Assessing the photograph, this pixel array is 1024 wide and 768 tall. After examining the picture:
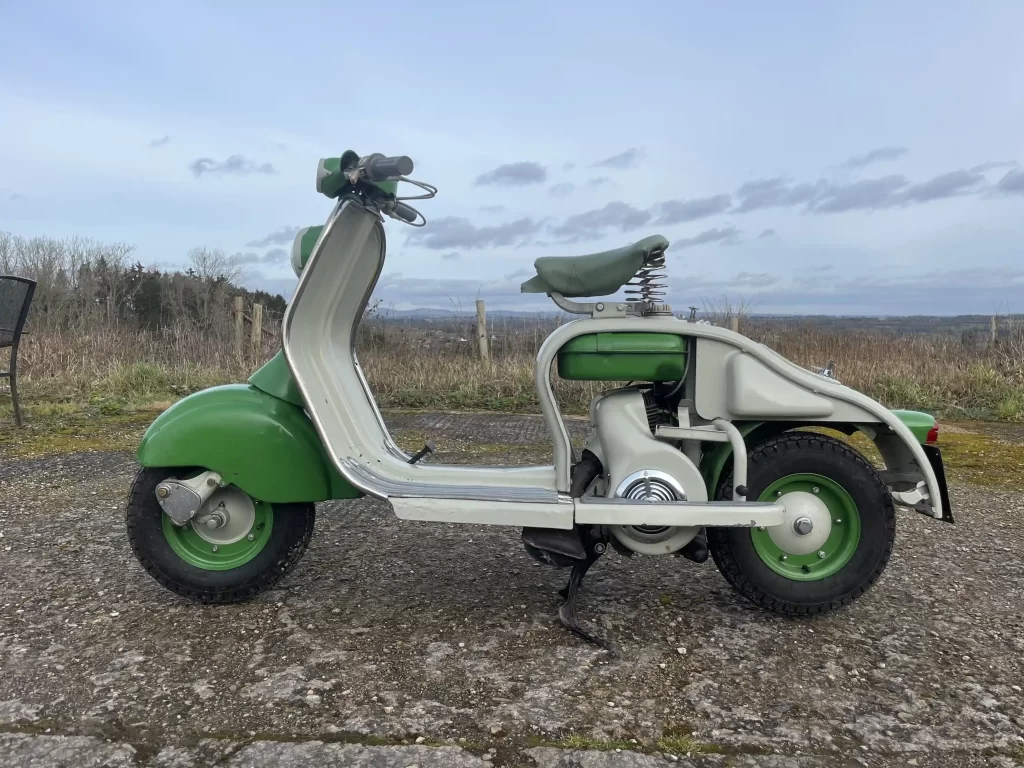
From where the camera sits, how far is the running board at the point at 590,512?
2.43 m

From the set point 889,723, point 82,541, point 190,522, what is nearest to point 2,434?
point 82,541

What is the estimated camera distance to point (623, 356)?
2602mm

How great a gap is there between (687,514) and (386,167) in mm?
1578

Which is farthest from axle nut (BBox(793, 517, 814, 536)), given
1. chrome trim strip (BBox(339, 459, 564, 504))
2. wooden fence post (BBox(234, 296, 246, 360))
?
wooden fence post (BBox(234, 296, 246, 360))

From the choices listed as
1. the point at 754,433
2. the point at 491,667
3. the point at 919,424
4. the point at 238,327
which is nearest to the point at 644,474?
the point at 754,433

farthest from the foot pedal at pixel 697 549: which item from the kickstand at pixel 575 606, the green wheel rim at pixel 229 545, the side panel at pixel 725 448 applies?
the green wheel rim at pixel 229 545

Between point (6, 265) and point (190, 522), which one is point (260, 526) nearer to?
point (190, 522)

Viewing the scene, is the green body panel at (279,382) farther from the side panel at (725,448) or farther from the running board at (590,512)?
the side panel at (725,448)

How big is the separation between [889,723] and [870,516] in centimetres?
76

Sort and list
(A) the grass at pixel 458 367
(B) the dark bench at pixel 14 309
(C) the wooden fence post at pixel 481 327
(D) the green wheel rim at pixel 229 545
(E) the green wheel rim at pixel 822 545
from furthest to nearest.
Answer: (C) the wooden fence post at pixel 481 327 → (A) the grass at pixel 458 367 → (B) the dark bench at pixel 14 309 → (D) the green wheel rim at pixel 229 545 → (E) the green wheel rim at pixel 822 545

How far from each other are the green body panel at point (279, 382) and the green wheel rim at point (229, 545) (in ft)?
1.35

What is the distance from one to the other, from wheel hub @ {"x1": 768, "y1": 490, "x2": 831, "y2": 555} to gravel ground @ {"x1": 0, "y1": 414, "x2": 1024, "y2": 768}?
0.29m

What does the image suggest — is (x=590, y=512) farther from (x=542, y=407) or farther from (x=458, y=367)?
(x=458, y=367)

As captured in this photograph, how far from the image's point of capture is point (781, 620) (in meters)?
2.69
